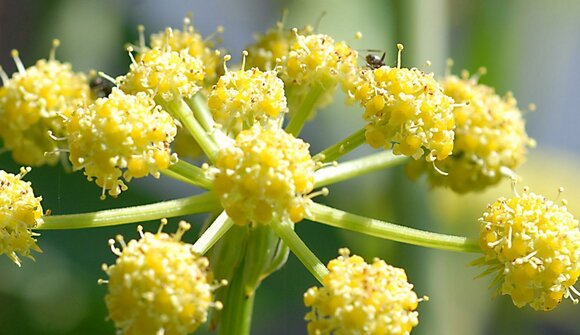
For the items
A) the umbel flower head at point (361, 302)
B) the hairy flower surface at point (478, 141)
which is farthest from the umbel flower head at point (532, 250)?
the hairy flower surface at point (478, 141)

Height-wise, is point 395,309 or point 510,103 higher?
point 510,103

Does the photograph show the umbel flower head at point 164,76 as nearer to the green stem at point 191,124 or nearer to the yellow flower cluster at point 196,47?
the green stem at point 191,124

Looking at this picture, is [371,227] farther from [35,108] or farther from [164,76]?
[35,108]

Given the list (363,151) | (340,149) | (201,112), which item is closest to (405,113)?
(340,149)

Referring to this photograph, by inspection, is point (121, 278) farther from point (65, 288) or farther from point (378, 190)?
point (378, 190)

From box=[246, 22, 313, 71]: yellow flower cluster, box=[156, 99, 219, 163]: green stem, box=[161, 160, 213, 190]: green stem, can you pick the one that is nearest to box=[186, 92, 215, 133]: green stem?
box=[156, 99, 219, 163]: green stem

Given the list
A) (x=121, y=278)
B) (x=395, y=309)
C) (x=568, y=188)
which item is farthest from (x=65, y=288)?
(x=568, y=188)

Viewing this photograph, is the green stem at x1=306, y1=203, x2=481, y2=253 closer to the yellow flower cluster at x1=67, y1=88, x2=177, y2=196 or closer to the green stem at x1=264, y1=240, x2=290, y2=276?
the green stem at x1=264, y1=240, x2=290, y2=276
